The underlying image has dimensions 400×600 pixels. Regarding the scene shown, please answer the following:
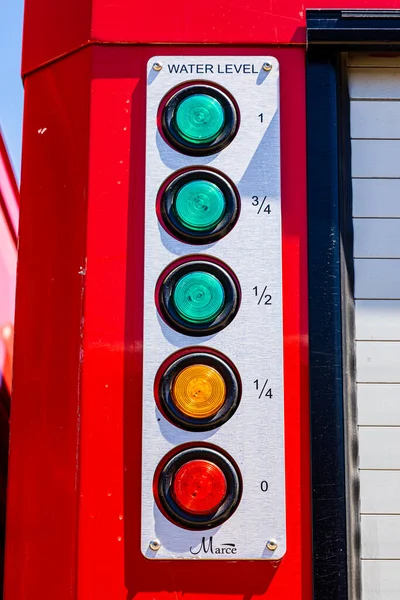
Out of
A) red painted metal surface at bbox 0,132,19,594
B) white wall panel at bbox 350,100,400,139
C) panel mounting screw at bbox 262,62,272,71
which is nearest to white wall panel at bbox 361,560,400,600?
white wall panel at bbox 350,100,400,139

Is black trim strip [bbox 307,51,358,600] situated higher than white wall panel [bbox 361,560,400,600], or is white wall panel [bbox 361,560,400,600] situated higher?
black trim strip [bbox 307,51,358,600]

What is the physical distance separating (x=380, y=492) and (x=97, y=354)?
547mm

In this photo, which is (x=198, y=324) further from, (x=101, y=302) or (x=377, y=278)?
(x=377, y=278)

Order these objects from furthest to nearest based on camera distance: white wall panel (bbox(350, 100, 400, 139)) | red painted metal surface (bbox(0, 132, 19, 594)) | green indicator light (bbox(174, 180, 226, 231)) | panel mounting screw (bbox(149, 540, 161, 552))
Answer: red painted metal surface (bbox(0, 132, 19, 594)) < white wall panel (bbox(350, 100, 400, 139)) < green indicator light (bbox(174, 180, 226, 231)) < panel mounting screw (bbox(149, 540, 161, 552))


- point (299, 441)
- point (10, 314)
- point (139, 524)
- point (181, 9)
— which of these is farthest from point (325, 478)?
point (10, 314)

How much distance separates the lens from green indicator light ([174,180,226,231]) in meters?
1.49

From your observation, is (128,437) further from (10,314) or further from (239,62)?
(10,314)

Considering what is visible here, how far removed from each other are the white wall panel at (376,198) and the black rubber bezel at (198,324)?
291 mm

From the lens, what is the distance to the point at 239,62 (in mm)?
1603

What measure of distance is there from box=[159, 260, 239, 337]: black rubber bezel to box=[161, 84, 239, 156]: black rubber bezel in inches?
8.4

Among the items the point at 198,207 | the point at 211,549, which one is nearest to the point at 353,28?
the point at 198,207

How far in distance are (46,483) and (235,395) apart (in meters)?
0.36

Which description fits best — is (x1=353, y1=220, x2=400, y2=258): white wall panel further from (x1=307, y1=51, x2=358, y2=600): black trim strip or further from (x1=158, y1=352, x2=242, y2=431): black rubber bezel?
(x1=158, y1=352, x2=242, y2=431): black rubber bezel

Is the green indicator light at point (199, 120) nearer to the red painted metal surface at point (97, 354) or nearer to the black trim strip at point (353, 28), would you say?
the red painted metal surface at point (97, 354)
